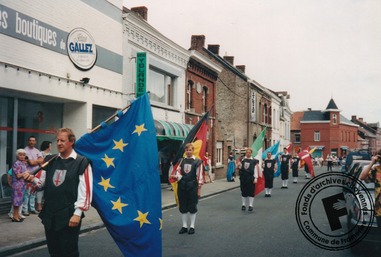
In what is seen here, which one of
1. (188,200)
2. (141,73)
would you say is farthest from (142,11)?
(188,200)

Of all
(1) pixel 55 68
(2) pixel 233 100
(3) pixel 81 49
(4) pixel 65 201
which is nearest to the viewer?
(4) pixel 65 201

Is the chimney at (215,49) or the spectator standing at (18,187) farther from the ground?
the chimney at (215,49)

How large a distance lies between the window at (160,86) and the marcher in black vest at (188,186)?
10187mm

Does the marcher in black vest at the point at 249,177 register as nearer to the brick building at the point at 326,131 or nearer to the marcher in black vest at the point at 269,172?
the marcher in black vest at the point at 269,172

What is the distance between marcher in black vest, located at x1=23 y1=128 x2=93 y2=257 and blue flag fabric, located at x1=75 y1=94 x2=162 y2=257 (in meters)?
0.76

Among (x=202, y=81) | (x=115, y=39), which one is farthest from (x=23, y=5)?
(x=202, y=81)

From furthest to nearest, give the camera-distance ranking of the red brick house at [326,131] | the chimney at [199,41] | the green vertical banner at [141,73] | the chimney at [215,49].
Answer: the red brick house at [326,131], the chimney at [215,49], the chimney at [199,41], the green vertical banner at [141,73]

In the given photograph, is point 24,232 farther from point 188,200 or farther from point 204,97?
point 204,97

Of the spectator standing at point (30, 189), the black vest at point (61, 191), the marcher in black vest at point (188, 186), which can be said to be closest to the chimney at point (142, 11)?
the spectator standing at point (30, 189)

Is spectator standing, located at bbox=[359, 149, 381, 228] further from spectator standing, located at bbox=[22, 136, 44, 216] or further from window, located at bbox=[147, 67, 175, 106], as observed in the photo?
window, located at bbox=[147, 67, 175, 106]

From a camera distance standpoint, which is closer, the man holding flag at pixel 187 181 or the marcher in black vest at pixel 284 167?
the man holding flag at pixel 187 181

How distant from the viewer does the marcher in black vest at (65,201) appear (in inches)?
178

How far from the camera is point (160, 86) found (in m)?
20.4

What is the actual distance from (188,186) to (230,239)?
4.80ft
